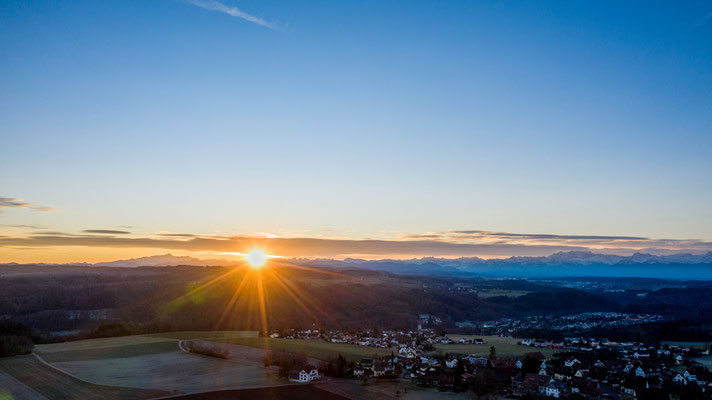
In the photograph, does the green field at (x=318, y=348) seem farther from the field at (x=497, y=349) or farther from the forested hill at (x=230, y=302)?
the forested hill at (x=230, y=302)

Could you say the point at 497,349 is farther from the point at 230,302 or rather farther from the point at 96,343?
the point at 230,302

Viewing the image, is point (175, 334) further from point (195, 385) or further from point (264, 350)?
point (195, 385)

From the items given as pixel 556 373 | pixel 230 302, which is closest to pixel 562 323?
pixel 556 373

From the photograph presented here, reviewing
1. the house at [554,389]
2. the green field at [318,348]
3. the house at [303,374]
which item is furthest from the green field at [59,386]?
the house at [554,389]

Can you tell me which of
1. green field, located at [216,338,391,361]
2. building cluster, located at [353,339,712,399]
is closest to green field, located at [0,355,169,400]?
building cluster, located at [353,339,712,399]

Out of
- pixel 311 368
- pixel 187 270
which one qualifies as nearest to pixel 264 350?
pixel 311 368

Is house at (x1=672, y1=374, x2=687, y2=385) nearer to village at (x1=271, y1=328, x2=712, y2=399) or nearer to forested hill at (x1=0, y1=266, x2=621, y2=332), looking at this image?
village at (x1=271, y1=328, x2=712, y2=399)
